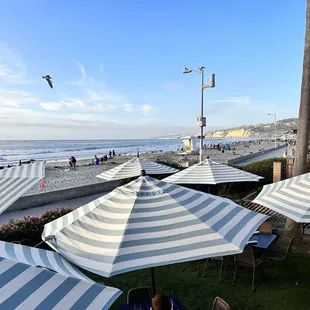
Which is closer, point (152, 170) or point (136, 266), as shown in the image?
point (136, 266)

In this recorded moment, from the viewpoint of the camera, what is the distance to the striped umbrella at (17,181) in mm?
4785

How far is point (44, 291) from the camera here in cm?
212

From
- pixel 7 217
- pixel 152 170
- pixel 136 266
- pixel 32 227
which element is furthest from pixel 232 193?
pixel 136 266

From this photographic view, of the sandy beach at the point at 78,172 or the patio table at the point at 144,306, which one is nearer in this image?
the patio table at the point at 144,306

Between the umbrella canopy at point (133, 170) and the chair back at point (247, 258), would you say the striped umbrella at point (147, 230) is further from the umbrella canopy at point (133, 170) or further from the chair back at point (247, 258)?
the umbrella canopy at point (133, 170)

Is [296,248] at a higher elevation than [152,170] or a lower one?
lower

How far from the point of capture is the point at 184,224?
3242 mm

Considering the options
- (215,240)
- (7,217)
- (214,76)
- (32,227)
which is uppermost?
(214,76)

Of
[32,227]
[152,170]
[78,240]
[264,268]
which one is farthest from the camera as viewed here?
[152,170]

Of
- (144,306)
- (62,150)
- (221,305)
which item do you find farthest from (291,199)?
(62,150)

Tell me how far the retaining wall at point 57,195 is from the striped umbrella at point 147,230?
27.4 ft

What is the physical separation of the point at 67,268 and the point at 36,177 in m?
2.79

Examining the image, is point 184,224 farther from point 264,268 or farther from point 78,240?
point 264,268

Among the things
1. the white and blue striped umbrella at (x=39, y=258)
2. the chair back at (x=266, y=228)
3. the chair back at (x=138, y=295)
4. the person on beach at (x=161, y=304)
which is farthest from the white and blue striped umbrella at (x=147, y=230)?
the chair back at (x=266, y=228)
